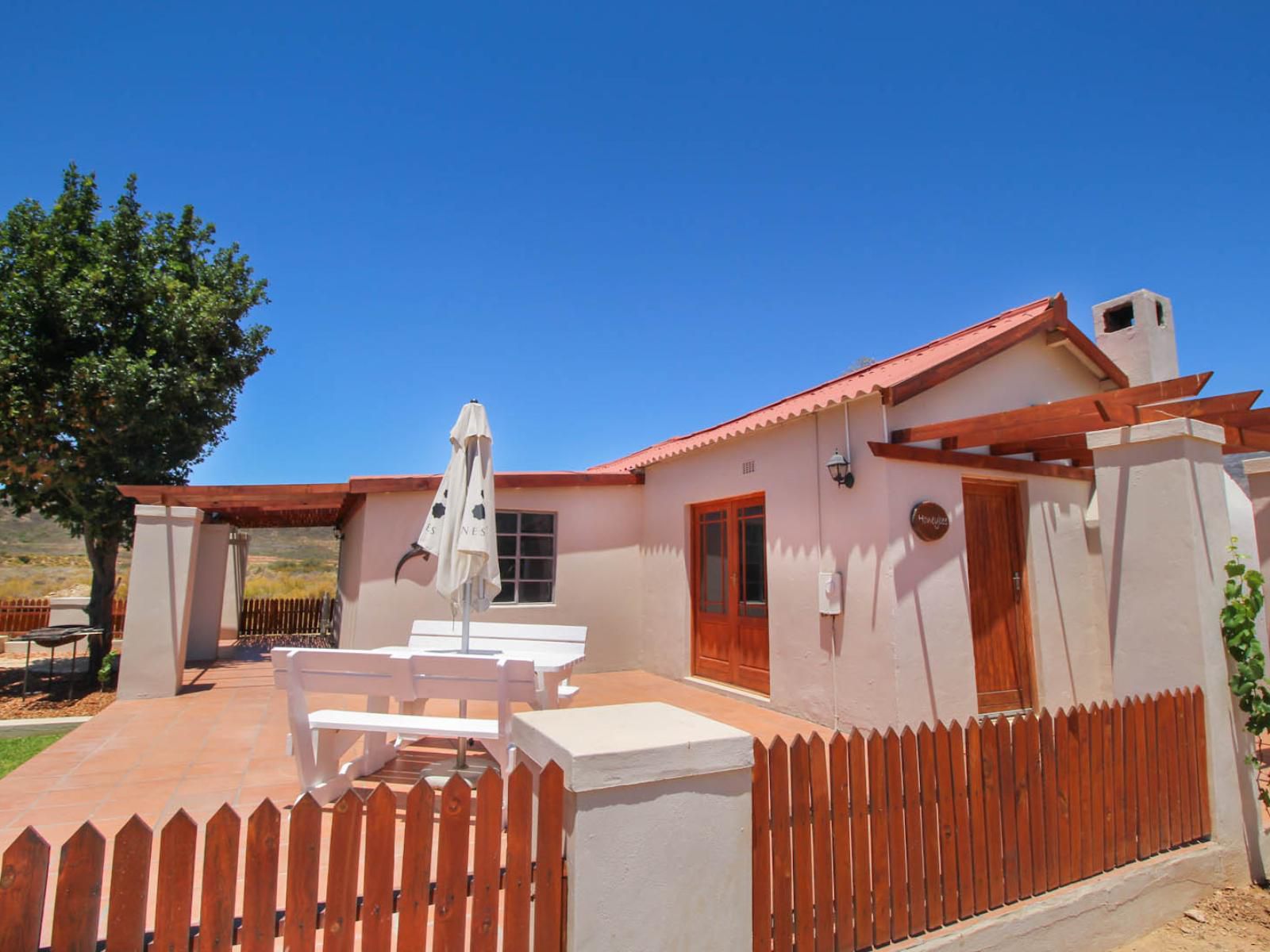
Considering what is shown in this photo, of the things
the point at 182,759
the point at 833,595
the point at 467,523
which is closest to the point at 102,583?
the point at 182,759

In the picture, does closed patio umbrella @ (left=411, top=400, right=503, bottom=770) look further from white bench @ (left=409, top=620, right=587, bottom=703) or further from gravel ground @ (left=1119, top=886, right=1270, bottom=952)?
gravel ground @ (left=1119, top=886, right=1270, bottom=952)

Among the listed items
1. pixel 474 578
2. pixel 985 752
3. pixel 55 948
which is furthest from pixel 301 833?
pixel 474 578

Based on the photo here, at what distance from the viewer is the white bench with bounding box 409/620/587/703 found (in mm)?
5844

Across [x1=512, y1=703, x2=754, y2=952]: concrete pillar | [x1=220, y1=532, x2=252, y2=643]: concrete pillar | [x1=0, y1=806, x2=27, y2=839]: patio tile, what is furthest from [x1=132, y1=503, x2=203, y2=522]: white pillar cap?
[x1=512, y1=703, x2=754, y2=952]: concrete pillar

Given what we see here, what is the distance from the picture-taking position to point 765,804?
2.56m

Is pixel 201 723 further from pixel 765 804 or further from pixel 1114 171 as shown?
pixel 1114 171

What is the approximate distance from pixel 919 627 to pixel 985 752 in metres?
3.23

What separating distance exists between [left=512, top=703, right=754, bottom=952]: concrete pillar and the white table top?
2296mm

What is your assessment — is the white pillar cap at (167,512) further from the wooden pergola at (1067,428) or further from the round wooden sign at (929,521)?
the round wooden sign at (929,521)

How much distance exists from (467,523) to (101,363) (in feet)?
27.5

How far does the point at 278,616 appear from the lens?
53.6 ft

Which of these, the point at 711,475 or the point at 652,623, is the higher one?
the point at 711,475

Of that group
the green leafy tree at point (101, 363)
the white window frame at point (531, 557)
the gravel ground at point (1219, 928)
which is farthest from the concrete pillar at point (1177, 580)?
the green leafy tree at point (101, 363)

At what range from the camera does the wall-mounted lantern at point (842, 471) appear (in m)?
6.64
